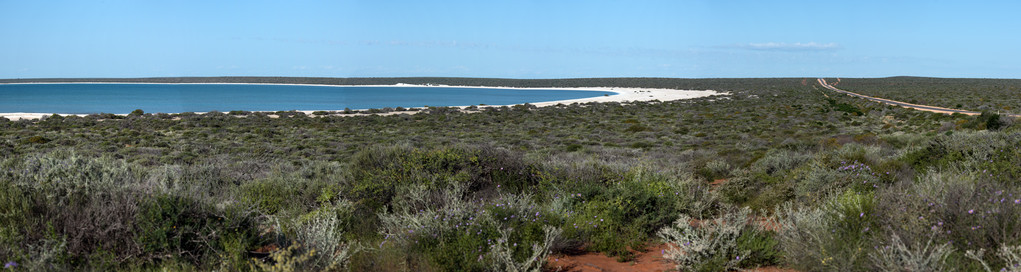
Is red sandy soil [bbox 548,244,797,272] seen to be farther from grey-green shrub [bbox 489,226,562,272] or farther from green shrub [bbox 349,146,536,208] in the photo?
green shrub [bbox 349,146,536,208]

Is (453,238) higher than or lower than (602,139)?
higher

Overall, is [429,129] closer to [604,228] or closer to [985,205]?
[604,228]

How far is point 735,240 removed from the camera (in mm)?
5191

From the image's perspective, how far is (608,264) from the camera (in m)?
5.36

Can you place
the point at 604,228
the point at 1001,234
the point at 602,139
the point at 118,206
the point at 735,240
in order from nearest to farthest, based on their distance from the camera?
the point at 1001,234
the point at 118,206
the point at 735,240
the point at 604,228
the point at 602,139

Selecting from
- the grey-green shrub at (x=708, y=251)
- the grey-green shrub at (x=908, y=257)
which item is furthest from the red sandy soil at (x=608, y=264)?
the grey-green shrub at (x=908, y=257)

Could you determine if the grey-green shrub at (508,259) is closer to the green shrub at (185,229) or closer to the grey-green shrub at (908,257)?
the green shrub at (185,229)

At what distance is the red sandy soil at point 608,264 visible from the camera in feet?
16.8

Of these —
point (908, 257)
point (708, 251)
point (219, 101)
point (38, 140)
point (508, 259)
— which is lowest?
point (219, 101)

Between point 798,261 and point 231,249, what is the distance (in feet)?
14.6

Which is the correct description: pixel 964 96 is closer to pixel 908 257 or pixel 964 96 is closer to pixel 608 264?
pixel 908 257

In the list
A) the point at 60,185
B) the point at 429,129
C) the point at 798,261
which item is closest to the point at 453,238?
the point at 798,261

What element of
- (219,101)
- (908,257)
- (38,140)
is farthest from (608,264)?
(219,101)

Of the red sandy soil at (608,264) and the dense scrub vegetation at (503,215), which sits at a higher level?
the dense scrub vegetation at (503,215)
